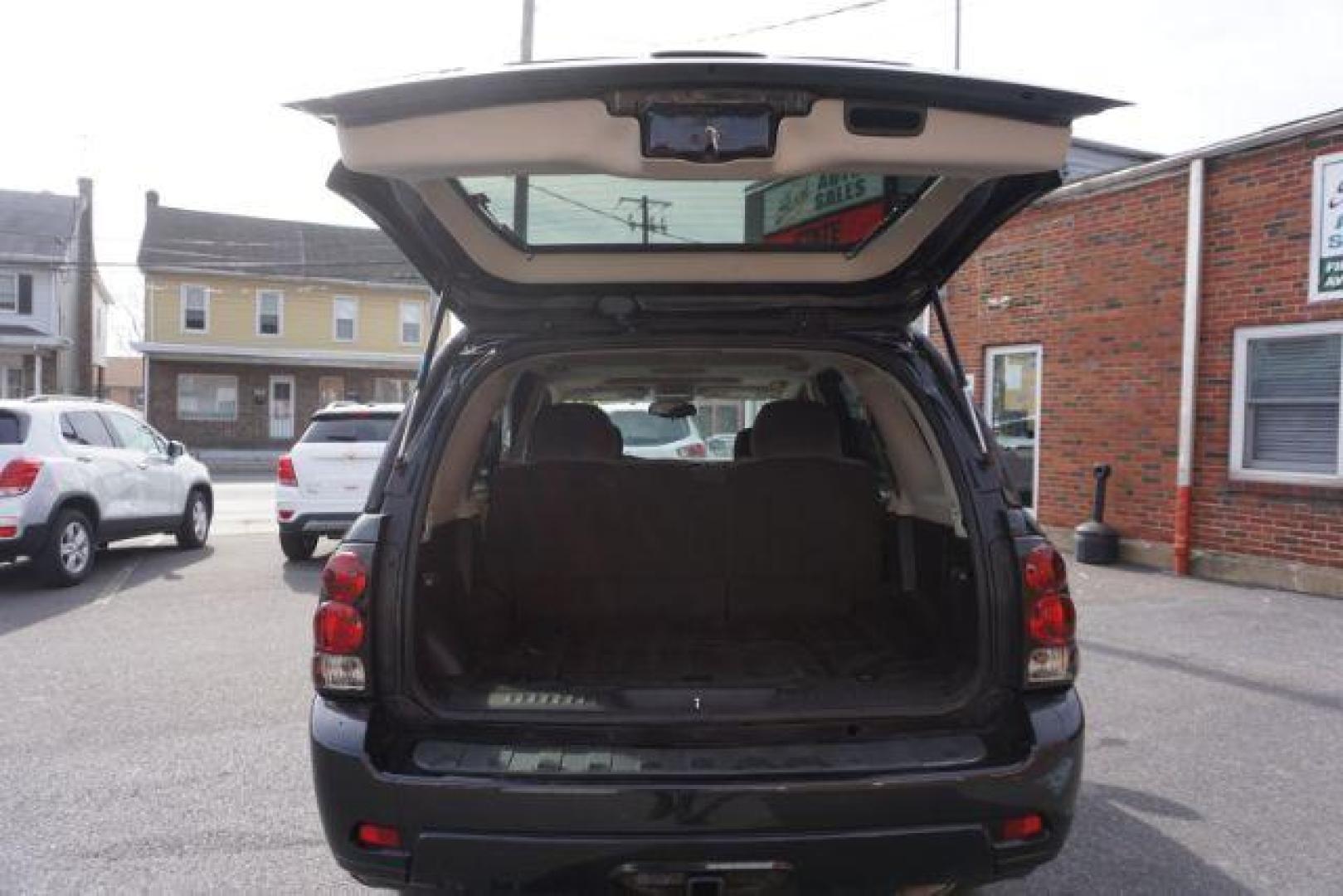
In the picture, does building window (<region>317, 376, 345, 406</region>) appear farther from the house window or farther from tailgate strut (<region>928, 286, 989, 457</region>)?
tailgate strut (<region>928, 286, 989, 457</region>)

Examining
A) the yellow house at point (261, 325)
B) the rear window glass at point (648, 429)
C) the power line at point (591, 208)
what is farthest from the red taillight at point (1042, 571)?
the yellow house at point (261, 325)

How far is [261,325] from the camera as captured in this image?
3088cm

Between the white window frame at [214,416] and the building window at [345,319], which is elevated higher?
the building window at [345,319]

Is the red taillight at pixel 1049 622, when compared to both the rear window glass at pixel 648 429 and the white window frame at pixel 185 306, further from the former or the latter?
the white window frame at pixel 185 306

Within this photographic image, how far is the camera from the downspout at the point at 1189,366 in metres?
8.60

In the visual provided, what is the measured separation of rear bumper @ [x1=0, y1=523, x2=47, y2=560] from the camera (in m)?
7.81

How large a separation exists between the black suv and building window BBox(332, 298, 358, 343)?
29985 millimetres

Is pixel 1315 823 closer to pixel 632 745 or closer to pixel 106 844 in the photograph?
pixel 632 745

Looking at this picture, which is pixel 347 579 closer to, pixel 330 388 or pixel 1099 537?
pixel 1099 537

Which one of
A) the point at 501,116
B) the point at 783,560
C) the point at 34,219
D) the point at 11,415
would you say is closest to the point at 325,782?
the point at 501,116

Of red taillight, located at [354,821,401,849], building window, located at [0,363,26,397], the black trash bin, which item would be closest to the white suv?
red taillight, located at [354,821,401,849]

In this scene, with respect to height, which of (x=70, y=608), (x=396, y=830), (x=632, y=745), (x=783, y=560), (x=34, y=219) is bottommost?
(x=70, y=608)

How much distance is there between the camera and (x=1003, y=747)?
2.36 meters

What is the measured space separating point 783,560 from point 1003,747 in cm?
147
